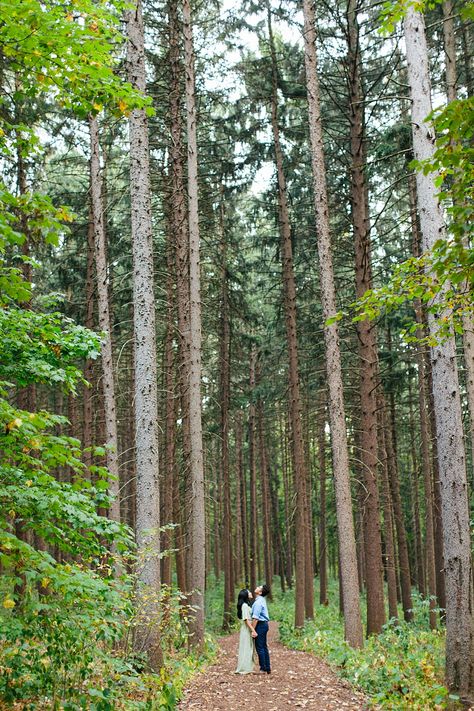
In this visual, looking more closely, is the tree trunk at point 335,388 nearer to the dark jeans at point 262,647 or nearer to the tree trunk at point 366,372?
the tree trunk at point 366,372

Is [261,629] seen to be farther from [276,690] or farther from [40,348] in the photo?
[40,348]

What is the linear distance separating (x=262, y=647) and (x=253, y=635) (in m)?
0.28

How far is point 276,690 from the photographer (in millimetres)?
9438

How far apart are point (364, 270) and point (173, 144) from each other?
632 centimetres

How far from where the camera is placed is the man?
36.4ft

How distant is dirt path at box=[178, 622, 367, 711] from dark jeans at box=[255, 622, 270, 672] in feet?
0.61

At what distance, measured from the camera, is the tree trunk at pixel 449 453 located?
23.4 ft

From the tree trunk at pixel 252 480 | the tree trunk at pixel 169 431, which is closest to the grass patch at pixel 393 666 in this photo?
the tree trunk at pixel 169 431

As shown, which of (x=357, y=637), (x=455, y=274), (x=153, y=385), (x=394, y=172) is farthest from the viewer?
(x=394, y=172)

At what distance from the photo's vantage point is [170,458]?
18422 mm

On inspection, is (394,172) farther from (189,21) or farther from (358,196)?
(189,21)

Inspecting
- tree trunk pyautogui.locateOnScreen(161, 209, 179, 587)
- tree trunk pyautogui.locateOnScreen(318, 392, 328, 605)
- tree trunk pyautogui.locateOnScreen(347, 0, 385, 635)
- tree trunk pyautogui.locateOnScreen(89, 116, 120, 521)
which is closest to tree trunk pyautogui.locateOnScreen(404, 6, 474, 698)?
tree trunk pyautogui.locateOnScreen(347, 0, 385, 635)

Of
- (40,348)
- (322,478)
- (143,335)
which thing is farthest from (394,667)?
(322,478)

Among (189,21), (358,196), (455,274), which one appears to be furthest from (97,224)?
(455,274)
